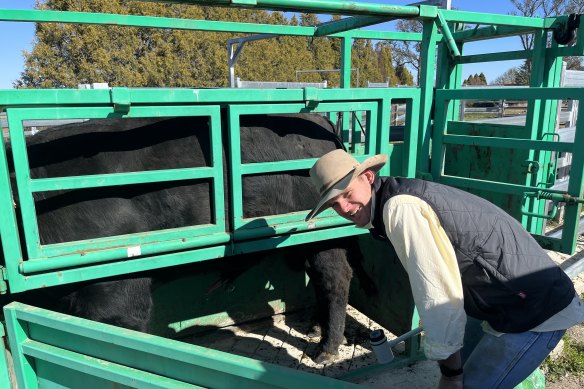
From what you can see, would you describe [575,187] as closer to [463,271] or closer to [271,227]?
[463,271]

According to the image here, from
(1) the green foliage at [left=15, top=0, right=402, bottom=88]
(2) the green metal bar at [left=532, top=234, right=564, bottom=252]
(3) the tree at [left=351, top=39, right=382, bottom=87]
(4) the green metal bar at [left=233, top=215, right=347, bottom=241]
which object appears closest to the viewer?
(4) the green metal bar at [left=233, top=215, right=347, bottom=241]

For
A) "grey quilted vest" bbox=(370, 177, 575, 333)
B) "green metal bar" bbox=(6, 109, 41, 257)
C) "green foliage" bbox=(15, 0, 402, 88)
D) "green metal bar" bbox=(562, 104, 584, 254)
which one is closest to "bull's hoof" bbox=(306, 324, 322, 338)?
"green metal bar" bbox=(562, 104, 584, 254)

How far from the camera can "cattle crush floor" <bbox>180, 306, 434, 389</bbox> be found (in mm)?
3172

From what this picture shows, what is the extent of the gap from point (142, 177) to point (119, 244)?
350mm

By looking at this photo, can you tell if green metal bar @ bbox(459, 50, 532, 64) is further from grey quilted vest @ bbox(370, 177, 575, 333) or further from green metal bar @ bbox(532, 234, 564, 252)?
grey quilted vest @ bbox(370, 177, 575, 333)

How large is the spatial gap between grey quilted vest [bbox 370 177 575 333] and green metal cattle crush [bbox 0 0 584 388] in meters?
0.70

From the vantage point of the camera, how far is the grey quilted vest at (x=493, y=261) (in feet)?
5.01

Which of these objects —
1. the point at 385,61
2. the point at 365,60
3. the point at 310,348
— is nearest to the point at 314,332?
the point at 310,348

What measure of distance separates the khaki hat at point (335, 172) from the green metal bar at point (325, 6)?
0.97 meters

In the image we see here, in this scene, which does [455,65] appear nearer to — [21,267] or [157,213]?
[157,213]

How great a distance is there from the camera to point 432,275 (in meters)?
1.38

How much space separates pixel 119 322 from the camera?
2.32 meters

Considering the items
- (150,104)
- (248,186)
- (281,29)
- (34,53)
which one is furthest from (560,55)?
(34,53)

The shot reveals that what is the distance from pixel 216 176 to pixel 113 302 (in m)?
0.83
